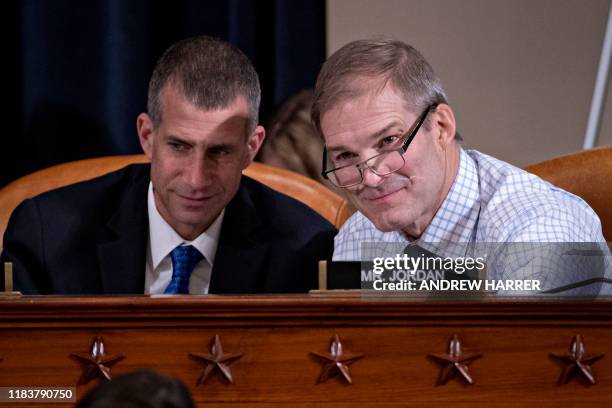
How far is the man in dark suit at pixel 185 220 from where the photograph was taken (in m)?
1.76

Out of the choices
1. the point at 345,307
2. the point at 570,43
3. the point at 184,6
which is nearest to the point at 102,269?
the point at 345,307

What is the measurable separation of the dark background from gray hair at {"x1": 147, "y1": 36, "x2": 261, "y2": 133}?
74 centimetres

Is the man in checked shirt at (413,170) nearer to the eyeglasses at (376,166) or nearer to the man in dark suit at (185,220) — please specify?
the eyeglasses at (376,166)

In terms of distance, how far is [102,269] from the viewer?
1.80m

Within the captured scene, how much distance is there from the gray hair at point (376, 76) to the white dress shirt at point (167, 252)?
343mm

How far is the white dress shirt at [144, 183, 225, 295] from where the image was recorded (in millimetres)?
1812

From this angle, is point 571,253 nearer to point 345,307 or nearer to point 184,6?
point 345,307

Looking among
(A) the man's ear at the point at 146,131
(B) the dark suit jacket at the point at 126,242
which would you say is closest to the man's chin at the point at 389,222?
(B) the dark suit jacket at the point at 126,242

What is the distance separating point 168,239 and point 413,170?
505mm

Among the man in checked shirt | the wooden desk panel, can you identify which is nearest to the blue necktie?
the man in checked shirt

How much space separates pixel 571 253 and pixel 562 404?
16 centimetres

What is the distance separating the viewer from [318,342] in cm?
117

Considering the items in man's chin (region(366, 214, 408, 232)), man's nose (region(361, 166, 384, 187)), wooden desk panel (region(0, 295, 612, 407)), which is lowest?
wooden desk panel (region(0, 295, 612, 407))

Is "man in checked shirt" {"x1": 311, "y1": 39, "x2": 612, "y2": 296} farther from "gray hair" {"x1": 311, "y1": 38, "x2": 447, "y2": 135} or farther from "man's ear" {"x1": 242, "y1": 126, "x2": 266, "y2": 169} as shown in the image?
"man's ear" {"x1": 242, "y1": 126, "x2": 266, "y2": 169}
